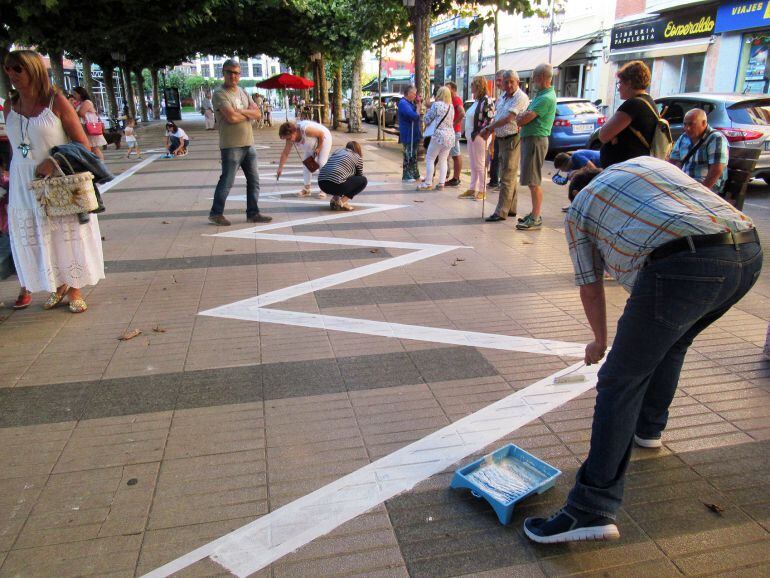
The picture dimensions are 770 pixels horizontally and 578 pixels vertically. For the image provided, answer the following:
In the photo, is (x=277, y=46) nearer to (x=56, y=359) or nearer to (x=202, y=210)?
(x=202, y=210)

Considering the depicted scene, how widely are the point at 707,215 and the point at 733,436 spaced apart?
63.5 inches

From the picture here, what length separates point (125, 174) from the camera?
13.9 m

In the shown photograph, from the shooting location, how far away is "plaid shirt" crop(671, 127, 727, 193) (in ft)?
20.7

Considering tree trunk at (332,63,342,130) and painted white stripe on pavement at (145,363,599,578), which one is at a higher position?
tree trunk at (332,63,342,130)

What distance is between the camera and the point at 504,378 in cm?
372

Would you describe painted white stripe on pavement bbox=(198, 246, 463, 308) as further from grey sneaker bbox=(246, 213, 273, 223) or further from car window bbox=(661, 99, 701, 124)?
car window bbox=(661, 99, 701, 124)

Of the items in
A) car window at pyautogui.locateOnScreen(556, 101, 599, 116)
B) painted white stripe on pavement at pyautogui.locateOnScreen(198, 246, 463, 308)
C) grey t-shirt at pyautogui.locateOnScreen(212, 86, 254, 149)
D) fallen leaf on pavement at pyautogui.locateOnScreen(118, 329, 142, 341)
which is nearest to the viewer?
fallen leaf on pavement at pyautogui.locateOnScreen(118, 329, 142, 341)

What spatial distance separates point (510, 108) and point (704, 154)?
8.37 ft

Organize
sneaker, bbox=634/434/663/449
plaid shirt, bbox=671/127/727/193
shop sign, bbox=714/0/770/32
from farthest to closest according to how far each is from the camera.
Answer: shop sign, bbox=714/0/770/32, plaid shirt, bbox=671/127/727/193, sneaker, bbox=634/434/663/449

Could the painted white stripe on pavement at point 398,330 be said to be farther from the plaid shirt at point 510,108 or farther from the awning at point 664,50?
the awning at point 664,50

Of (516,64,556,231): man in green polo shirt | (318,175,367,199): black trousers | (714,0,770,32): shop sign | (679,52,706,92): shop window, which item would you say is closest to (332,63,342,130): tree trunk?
(679,52,706,92): shop window

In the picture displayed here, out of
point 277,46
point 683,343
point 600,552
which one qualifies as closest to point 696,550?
point 600,552

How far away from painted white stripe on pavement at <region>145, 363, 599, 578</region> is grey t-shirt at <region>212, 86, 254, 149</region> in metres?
5.50

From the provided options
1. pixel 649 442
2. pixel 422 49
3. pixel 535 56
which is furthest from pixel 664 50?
pixel 649 442
